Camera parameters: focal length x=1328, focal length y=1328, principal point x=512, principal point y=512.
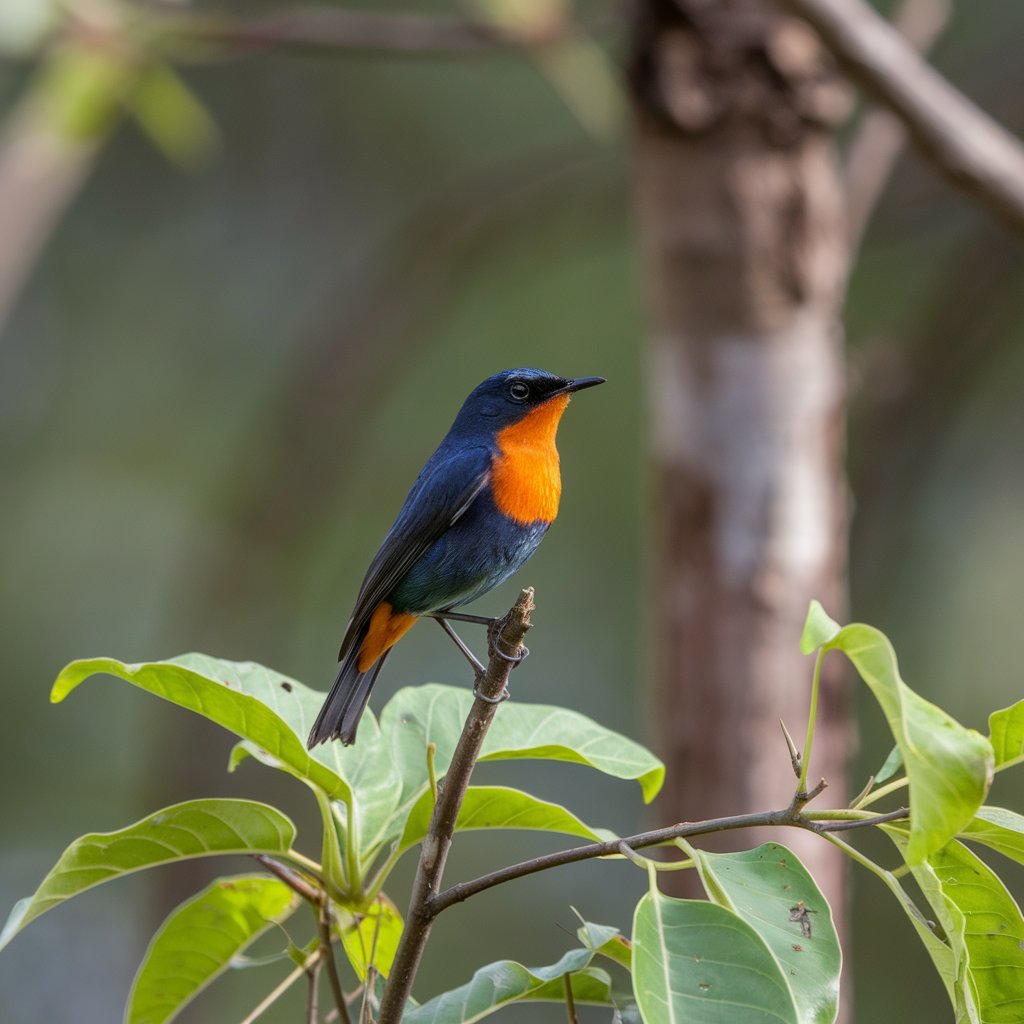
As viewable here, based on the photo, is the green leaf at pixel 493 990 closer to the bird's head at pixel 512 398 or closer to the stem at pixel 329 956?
the stem at pixel 329 956

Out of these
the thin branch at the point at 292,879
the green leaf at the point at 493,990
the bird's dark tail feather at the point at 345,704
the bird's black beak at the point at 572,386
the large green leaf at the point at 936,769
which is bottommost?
the green leaf at the point at 493,990

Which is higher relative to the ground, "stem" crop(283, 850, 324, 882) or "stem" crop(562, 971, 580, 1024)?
"stem" crop(283, 850, 324, 882)

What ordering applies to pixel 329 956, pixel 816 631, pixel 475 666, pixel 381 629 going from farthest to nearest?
1. pixel 381 629
2. pixel 475 666
3. pixel 329 956
4. pixel 816 631

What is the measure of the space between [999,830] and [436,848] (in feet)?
2.21

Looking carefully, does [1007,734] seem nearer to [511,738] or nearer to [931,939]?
Result: [931,939]

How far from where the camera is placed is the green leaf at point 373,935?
1850mm

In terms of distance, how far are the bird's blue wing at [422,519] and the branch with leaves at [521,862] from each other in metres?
0.88

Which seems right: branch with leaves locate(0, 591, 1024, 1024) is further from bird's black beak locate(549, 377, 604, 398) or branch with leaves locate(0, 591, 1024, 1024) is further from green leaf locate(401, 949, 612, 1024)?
bird's black beak locate(549, 377, 604, 398)

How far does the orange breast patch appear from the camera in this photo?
317 centimetres

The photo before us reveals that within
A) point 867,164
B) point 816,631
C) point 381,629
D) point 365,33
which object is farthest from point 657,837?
point 365,33

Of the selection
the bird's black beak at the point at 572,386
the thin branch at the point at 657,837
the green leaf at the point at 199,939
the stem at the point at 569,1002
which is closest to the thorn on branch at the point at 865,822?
the thin branch at the point at 657,837

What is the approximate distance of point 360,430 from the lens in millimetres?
7945

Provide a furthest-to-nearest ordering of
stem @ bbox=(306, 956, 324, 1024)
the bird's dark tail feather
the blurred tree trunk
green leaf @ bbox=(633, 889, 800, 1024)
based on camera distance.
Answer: the blurred tree trunk < the bird's dark tail feather < stem @ bbox=(306, 956, 324, 1024) < green leaf @ bbox=(633, 889, 800, 1024)

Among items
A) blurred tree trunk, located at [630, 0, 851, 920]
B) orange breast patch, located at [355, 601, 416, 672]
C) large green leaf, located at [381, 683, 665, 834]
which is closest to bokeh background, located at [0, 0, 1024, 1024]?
blurred tree trunk, located at [630, 0, 851, 920]
